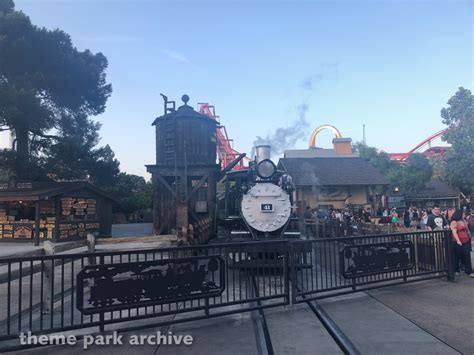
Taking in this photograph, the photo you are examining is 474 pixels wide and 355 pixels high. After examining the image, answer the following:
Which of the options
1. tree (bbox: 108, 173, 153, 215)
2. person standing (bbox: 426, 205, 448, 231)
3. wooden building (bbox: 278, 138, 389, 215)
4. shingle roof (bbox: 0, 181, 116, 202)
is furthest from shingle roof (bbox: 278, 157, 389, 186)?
person standing (bbox: 426, 205, 448, 231)

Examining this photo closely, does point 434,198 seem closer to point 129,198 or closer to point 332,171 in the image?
point 332,171

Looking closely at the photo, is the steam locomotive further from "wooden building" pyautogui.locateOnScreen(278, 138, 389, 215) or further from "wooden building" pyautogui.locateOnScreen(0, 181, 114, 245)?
"wooden building" pyautogui.locateOnScreen(278, 138, 389, 215)

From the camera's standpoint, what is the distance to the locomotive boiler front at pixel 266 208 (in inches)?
347

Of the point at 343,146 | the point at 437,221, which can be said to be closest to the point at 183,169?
the point at 437,221

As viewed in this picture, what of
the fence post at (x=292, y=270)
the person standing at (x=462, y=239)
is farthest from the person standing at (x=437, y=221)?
the fence post at (x=292, y=270)

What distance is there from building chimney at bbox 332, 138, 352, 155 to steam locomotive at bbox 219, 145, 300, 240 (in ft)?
109

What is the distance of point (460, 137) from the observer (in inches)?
989

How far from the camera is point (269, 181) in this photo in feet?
30.4

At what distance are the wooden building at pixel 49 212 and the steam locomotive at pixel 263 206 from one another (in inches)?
377

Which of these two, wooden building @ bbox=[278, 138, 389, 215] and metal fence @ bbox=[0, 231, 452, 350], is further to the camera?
wooden building @ bbox=[278, 138, 389, 215]

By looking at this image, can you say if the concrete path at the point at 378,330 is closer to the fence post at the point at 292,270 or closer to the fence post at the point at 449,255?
the fence post at the point at 292,270

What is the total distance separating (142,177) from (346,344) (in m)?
50.3

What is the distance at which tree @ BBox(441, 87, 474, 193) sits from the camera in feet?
81.4

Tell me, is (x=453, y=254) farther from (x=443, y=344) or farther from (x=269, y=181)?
(x=269, y=181)
